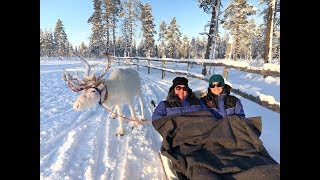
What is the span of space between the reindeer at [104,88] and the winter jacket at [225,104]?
5.92ft

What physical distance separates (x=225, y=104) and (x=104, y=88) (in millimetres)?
2202

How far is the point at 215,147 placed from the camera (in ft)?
9.53

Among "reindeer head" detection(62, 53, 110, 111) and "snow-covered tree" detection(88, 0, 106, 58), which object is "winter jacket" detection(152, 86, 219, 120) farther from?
"snow-covered tree" detection(88, 0, 106, 58)

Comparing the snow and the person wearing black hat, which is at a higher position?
the person wearing black hat

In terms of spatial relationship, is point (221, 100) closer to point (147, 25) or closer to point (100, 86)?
point (100, 86)

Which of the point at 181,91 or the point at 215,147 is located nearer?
the point at 215,147

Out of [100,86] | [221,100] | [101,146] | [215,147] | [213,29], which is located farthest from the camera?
[213,29]

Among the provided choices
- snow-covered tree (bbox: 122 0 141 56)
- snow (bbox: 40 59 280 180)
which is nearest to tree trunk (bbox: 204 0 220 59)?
snow (bbox: 40 59 280 180)

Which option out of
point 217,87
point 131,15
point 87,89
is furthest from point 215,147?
point 131,15

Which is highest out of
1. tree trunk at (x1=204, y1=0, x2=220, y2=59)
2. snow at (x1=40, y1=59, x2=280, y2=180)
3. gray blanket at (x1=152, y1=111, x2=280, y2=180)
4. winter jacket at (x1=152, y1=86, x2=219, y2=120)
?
tree trunk at (x1=204, y1=0, x2=220, y2=59)

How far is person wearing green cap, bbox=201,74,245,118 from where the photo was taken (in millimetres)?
3682

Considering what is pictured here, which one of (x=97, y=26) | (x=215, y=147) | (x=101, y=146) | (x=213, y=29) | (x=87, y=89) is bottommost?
(x=101, y=146)
